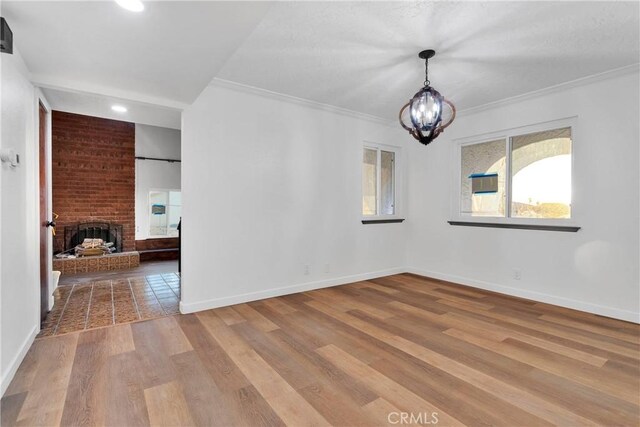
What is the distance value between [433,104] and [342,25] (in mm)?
1025

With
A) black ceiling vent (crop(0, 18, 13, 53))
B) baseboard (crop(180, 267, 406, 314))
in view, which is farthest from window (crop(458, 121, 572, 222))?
black ceiling vent (crop(0, 18, 13, 53))

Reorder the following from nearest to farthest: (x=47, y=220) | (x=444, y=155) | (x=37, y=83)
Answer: (x=37, y=83)
(x=47, y=220)
(x=444, y=155)

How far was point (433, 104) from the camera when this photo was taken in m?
2.74

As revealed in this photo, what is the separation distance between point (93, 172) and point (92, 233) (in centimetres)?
116

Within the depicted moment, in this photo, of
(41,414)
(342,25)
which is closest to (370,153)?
(342,25)

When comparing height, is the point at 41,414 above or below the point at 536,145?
below

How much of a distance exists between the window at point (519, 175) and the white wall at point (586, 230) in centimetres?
16

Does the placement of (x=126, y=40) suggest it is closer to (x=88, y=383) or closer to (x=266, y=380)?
(x=88, y=383)

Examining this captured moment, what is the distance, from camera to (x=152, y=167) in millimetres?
6621

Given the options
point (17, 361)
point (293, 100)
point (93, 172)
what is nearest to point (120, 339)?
point (17, 361)

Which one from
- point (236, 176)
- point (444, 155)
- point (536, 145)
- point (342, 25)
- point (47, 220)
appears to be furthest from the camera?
point (444, 155)

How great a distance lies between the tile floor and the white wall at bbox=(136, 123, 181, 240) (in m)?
2.18

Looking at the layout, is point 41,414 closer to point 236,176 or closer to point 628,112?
point 236,176

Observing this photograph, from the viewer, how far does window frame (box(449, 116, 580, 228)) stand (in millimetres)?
3500
